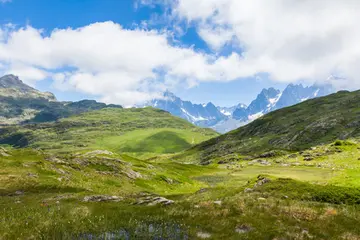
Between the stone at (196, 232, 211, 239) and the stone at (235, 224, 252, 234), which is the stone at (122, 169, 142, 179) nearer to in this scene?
the stone at (235, 224, 252, 234)

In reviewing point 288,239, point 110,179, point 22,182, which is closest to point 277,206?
point 288,239

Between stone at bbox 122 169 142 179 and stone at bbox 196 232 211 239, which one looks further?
stone at bbox 122 169 142 179

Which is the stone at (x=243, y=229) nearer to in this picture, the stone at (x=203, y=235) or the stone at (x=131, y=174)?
the stone at (x=203, y=235)

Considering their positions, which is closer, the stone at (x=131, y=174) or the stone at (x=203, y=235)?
the stone at (x=203, y=235)

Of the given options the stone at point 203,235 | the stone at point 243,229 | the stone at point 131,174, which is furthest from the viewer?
the stone at point 131,174

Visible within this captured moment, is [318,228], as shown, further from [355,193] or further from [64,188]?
[64,188]

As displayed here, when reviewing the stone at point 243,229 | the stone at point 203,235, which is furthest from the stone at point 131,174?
the stone at point 203,235

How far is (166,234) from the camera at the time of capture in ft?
55.9

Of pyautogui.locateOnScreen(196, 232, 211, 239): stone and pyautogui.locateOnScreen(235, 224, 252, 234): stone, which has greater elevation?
pyautogui.locateOnScreen(196, 232, 211, 239): stone

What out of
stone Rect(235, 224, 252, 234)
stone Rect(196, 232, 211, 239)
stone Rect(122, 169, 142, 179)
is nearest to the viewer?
stone Rect(196, 232, 211, 239)

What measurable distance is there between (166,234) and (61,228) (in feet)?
22.4

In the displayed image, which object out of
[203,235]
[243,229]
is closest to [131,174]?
[243,229]

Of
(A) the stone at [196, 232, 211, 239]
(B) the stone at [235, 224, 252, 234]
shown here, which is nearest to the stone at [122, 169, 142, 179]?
(B) the stone at [235, 224, 252, 234]

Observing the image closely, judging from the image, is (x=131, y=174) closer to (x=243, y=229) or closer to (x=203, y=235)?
(x=243, y=229)
